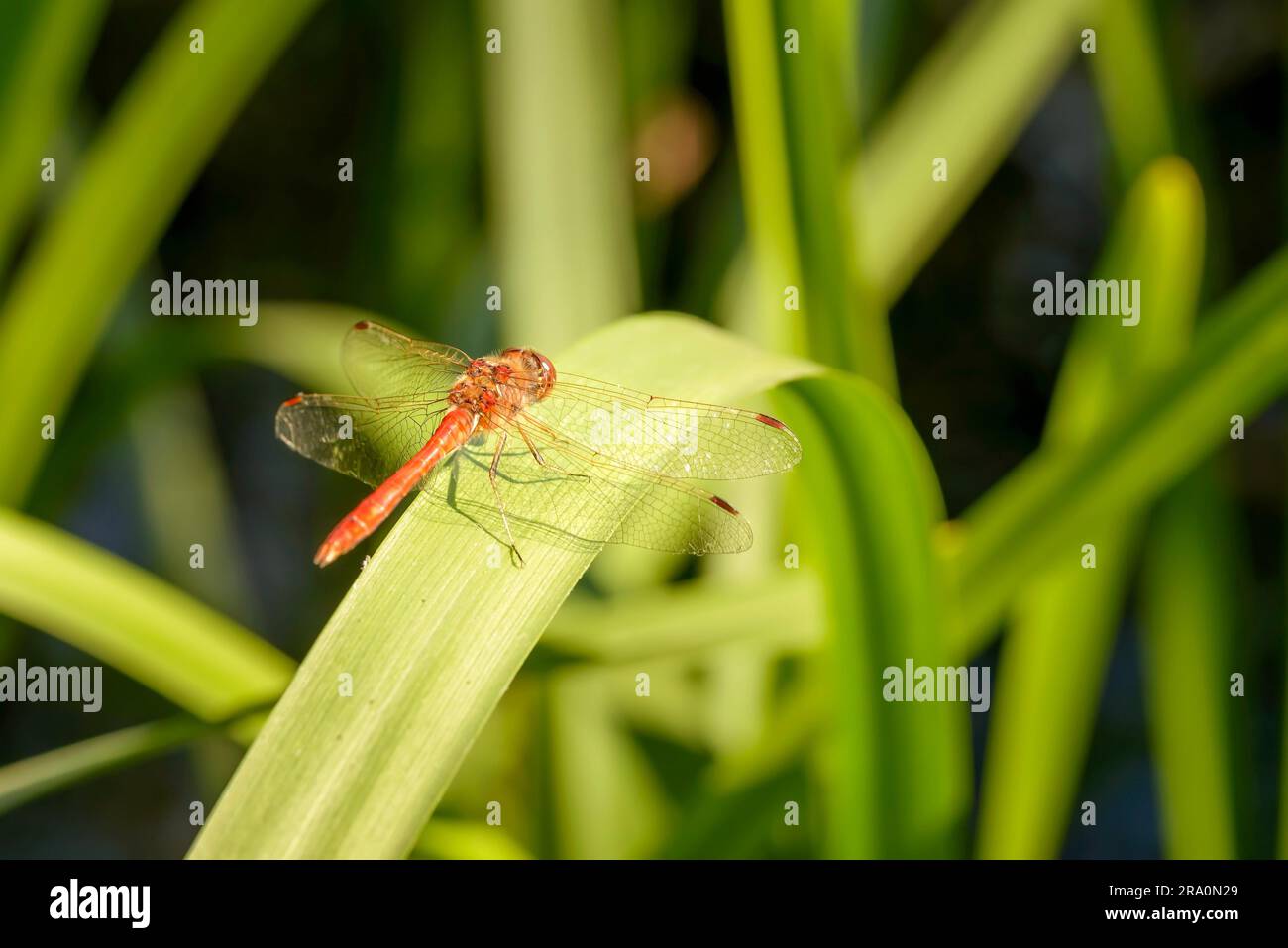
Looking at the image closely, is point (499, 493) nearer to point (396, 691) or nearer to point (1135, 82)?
point (396, 691)

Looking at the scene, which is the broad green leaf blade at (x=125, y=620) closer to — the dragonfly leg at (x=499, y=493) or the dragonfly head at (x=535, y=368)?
the dragonfly leg at (x=499, y=493)

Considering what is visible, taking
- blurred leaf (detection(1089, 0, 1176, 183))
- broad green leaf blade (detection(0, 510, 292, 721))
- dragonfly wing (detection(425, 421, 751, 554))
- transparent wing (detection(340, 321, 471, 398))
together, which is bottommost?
broad green leaf blade (detection(0, 510, 292, 721))

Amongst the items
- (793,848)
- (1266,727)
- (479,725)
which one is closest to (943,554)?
(793,848)

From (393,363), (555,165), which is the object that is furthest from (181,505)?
(555,165)

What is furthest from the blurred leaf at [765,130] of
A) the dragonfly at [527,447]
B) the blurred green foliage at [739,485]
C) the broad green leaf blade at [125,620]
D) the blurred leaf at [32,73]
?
the blurred leaf at [32,73]

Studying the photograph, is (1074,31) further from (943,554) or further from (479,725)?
(479,725)

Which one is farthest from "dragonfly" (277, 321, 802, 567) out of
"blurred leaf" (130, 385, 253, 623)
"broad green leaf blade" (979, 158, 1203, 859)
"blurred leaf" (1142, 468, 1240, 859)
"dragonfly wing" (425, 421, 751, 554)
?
"blurred leaf" (130, 385, 253, 623)

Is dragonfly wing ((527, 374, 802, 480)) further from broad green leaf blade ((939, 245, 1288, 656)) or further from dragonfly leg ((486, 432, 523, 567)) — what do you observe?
broad green leaf blade ((939, 245, 1288, 656))
